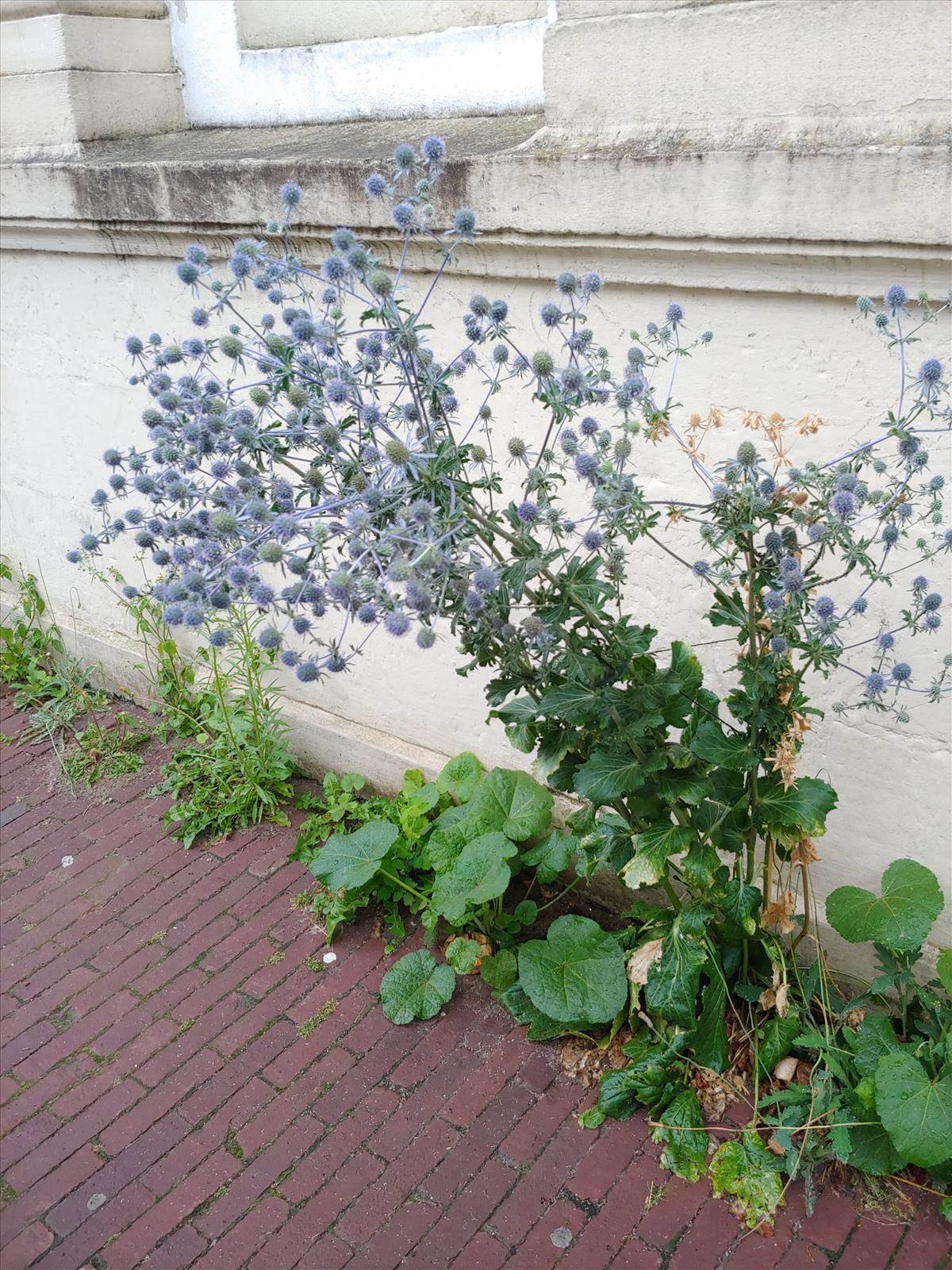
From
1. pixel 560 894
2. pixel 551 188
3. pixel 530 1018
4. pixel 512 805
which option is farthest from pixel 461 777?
pixel 551 188

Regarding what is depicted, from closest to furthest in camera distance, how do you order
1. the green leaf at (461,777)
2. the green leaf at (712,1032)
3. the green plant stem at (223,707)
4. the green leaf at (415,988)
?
the green leaf at (712,1032), the green leaf at (415,988), the green leaf at (461,777), the green plant stem at (223,707)

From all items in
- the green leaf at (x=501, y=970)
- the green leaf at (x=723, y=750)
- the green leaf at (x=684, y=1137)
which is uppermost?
the green leaf at (x=723, y=750)

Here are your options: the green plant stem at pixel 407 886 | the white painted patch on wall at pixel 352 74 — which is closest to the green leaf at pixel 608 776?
the green plant stem at pixel 407 886

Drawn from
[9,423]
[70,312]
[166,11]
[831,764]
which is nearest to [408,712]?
[831,764]

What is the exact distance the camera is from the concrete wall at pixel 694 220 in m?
2.42

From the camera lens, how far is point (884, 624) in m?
2.72

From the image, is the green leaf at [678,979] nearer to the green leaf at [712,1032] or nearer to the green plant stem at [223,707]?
the green leaf at [712,1032]

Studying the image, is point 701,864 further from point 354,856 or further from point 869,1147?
point 354,856

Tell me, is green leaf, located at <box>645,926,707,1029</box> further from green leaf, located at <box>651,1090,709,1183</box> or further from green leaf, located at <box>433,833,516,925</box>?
green leaf, located at <box>433,833,516,925</box>

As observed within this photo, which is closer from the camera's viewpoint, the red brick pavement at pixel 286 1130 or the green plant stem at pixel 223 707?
the red brick pavement at pixel 286 1130

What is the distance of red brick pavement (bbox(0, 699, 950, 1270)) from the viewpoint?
2.65m

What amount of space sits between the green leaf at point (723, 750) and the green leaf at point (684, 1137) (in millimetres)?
993

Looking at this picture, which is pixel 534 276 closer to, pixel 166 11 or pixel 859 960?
pixel 859 960

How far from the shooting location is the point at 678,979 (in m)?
2.71
